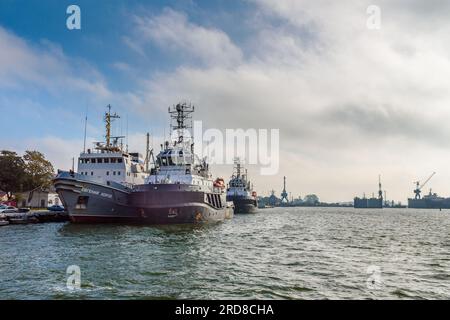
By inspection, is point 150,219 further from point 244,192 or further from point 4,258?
point 244,192

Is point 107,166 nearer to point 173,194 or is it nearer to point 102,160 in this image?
point 102,160

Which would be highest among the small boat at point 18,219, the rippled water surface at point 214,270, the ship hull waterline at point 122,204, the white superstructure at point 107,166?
the white superstructure at point 107,166

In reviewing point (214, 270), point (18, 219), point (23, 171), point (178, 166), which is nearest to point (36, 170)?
point (23, 171)

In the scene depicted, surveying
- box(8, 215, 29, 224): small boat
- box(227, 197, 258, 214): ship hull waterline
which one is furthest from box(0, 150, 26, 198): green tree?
box(227, 197, 258, 214): ship hull waterline

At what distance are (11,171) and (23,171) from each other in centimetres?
223

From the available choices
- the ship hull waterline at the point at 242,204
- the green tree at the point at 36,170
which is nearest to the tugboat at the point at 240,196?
the ship hull waterline at the point at 242,204

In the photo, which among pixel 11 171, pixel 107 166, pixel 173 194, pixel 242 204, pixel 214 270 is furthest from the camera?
pixel 242 204

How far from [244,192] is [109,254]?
9293 centimetres

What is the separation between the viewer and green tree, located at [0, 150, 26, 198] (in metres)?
73.6

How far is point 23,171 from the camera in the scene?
75125 mm

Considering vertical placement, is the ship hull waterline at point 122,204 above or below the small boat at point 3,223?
above

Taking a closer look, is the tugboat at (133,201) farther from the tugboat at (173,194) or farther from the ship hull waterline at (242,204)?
the ship hull waterline at (242,204)

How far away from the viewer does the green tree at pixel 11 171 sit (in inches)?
2896
